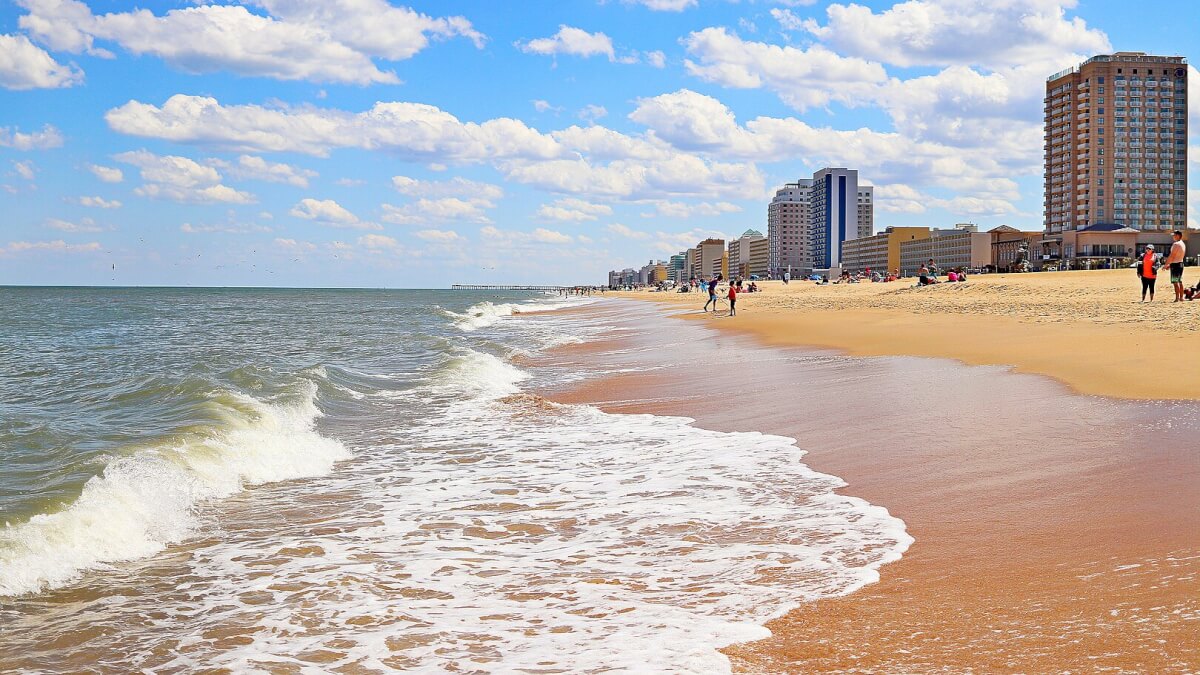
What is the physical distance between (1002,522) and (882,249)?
174547 mm

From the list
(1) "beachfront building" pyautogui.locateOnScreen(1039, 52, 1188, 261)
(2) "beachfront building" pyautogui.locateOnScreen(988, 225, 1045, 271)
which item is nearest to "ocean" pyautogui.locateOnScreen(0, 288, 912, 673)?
(2) "beachfront building" pyautogui.locateOnScreen(988, 225, 1045, 271)

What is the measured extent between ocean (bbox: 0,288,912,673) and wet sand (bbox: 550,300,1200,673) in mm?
306

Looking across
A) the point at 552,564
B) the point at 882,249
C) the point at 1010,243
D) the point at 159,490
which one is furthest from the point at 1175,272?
the point at 882,249

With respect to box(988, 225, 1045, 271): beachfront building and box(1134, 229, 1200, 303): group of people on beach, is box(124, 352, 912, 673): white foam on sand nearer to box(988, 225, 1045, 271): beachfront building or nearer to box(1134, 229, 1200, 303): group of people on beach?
box(1134, 229, 1200, 303): group of people on beach

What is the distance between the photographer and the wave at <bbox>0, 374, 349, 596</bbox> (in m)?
5.43

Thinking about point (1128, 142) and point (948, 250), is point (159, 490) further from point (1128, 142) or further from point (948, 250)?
point (948, 250)

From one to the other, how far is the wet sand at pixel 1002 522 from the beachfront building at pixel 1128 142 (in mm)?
127340

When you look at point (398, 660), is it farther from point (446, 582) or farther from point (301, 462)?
point (301, 462)

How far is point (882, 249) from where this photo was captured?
171 metres

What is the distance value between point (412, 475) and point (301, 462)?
143cm

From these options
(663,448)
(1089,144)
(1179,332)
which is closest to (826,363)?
(1179,332)

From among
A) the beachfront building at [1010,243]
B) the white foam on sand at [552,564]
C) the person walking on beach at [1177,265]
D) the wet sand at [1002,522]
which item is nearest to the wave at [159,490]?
the white foam on sand at [552,564]

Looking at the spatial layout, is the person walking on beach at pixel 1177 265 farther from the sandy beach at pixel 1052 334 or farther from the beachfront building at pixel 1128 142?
the beachfront building at pixel 1128 142

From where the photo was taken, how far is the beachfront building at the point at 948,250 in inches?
5281
